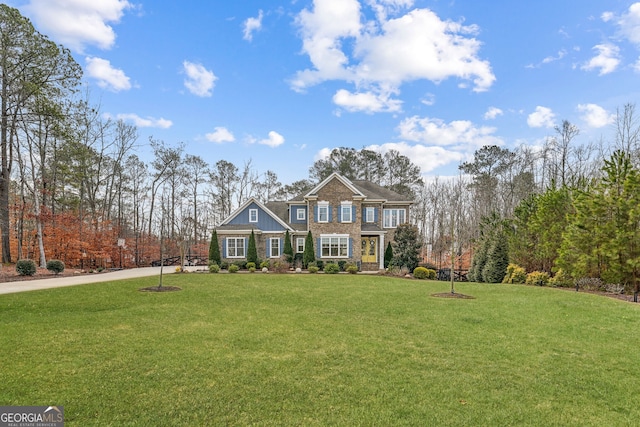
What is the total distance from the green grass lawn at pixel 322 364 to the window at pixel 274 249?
17.0 metres

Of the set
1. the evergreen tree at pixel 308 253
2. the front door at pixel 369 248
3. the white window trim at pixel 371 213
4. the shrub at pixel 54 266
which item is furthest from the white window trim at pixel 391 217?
the shrub at pixel 54 266

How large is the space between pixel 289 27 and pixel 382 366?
14.8m

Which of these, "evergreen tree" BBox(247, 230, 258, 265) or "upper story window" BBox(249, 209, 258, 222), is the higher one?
"upper story window" BBox(249, 209, 258, 222)

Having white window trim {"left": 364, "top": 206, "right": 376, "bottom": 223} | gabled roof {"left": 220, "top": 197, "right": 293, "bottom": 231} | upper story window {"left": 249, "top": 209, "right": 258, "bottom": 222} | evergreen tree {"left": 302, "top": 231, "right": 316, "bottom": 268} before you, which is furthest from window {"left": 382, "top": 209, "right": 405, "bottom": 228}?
upper story window {"left": 249, "top": 209, "right": 258, "bottom": 222}

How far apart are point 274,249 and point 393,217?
972 cm

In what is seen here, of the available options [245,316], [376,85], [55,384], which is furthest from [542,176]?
[55,384]

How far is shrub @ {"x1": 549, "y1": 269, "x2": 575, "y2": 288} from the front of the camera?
48.7 ft

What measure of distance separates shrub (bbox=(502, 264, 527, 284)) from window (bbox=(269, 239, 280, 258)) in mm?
15542

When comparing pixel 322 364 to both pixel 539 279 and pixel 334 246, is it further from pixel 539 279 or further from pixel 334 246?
pixel 334 246

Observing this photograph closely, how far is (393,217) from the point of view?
27484 mm

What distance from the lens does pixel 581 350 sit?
19.3ft

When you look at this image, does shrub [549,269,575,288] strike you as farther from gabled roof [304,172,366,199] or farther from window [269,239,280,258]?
window [269,239,280,258]

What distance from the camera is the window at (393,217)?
27.4 m

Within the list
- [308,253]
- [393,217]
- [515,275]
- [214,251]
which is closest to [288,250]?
[308,253]
